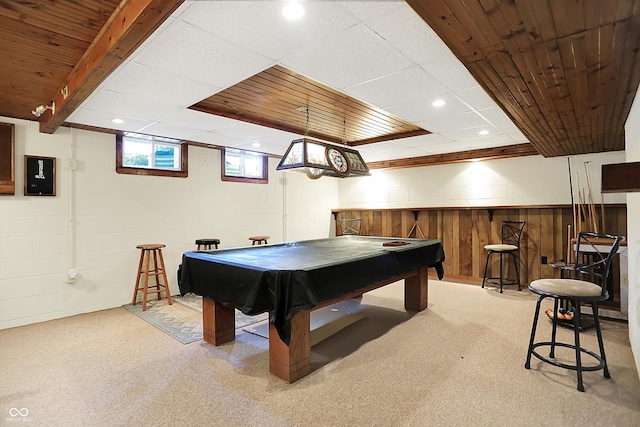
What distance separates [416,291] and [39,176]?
4.52m

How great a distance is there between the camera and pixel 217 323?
300 cm

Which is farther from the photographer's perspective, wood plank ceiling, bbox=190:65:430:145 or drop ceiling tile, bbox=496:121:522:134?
drop ceiling tile, bbox=496:121:522:134

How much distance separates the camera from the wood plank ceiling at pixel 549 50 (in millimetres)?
1502

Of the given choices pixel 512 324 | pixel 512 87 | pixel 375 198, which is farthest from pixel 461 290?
pixel 512 87

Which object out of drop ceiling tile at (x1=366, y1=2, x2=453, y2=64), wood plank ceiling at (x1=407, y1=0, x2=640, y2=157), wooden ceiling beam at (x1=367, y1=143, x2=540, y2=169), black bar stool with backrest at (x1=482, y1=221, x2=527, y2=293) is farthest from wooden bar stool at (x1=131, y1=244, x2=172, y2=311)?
black bar stool with backrest at (x1=482, y1=221, x2=527, y2=293)

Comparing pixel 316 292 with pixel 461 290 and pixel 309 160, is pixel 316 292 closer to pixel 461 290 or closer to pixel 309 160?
pixel 309 160

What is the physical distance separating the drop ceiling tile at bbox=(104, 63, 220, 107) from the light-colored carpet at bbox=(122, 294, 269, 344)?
89.1 inches

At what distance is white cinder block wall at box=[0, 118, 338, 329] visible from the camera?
3590mm

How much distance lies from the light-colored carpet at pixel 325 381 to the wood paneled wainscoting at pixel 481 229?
176 cm

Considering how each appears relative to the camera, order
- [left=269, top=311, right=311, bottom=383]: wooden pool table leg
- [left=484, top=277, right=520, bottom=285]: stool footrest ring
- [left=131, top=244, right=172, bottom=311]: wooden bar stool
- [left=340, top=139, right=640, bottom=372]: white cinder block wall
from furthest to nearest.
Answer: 1. [left=484, top=277, right=520, bottom=285]: stool footrest ring
2. [left=340, top=139, right=640, bottom=372]: white cinder block wall
3. [left=131, top=244, right=172, bottom=311]: wooden bar stool
4. [left=269, top=311, right=311, bottom=383]: wooden pool table leg

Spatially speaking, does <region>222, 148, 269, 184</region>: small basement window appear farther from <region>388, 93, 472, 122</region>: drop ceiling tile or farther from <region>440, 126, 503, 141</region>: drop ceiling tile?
<region>440, 126, 503, 141</region>: drop ceiling tile

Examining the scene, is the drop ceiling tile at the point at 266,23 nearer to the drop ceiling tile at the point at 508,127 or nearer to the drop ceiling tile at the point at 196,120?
the drop ceiling tile at the point at 196,120

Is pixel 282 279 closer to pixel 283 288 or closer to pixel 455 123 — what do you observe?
pixel 283 288

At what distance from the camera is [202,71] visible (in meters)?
2.48
